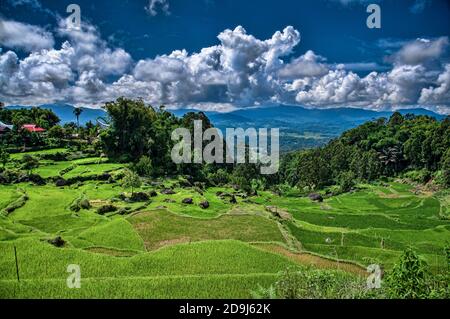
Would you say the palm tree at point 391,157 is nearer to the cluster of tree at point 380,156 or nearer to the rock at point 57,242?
the cluster of tree at point 380,156

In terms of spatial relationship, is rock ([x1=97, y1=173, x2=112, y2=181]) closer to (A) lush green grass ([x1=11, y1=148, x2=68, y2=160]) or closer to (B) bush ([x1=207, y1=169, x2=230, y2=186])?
(A) lush green grass ([x1=11, y1=148, x2=68, y2=160])

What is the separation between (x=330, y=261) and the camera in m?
18.3

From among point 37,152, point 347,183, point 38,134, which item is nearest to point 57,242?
point 37,152

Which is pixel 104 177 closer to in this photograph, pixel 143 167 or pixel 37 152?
pixel 143 167

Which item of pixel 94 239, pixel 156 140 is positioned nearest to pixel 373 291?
pixel 94 239

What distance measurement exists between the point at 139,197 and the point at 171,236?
33.9ft

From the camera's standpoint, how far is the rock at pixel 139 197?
103 feet

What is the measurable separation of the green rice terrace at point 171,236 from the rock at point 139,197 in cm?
9

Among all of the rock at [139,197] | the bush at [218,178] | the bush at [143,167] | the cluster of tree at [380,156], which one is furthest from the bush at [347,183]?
the rock at [139,197]

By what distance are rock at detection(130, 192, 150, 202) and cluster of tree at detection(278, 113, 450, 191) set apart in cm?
3986

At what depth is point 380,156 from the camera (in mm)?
70438

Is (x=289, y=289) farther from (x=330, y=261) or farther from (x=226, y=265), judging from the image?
(x=330, y=261)

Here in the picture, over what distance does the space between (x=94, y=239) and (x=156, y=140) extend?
32.9m
